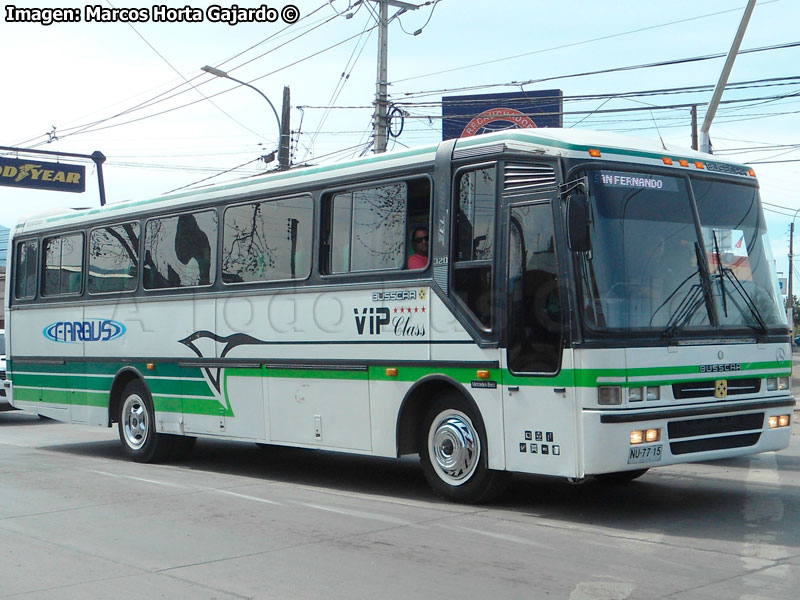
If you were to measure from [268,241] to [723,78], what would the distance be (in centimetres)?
833

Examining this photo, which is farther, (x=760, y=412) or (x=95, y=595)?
(x=760, y=412)

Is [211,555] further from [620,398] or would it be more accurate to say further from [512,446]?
[620,398]

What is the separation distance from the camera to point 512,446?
890 centimetres

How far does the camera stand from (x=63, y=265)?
15016 millimetres

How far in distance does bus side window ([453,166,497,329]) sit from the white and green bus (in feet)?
0.06

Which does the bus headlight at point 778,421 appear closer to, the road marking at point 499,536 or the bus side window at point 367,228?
the road marking at point 499,536

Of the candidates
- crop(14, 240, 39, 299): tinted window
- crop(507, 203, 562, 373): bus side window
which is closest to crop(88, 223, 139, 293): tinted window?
crop(14, 240, 39, 299): tinted window

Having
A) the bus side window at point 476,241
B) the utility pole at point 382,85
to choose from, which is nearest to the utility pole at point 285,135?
the utility pole at point 382,85

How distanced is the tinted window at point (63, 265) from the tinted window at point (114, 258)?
32cm

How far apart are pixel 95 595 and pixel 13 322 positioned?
34.3 ft

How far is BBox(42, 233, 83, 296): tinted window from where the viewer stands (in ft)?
48.4

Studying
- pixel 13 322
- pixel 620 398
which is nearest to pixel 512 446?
pixel 620 398

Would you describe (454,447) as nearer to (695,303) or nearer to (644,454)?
(644,454)

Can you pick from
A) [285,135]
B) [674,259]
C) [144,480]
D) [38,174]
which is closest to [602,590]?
[674,259]
